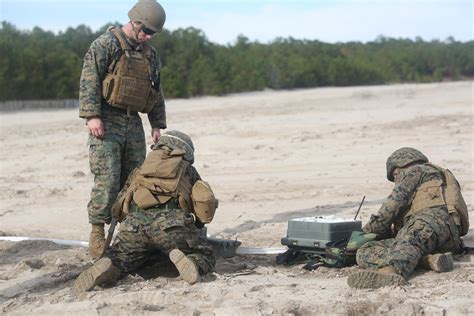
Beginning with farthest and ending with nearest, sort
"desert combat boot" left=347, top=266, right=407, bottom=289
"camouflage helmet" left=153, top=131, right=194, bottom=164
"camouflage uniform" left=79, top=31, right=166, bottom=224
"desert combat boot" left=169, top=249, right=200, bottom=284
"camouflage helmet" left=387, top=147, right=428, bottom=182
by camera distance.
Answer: "camouflage uniform" left=79, top=31, right=166, bottom=224 → "camouflage helmet" left=387, top=147, right=428, bottom=182 → "camouflage helmet" left=153, top=131, right=194, bottom=164 → "desert combat boot" left=169, top=249, right=200, bottom=284 → "desert combat boot" left=347, top=266, right=407, bottom=289

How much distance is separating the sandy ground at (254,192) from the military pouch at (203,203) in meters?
0.41

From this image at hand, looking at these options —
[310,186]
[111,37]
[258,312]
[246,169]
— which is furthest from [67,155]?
[258,312]

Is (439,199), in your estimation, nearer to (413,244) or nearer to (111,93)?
(413,244)

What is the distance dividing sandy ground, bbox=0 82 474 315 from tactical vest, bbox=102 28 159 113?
1.28 meters

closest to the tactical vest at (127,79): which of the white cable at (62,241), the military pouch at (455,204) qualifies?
the white cable at (62,241)

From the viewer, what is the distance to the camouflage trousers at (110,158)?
6.43 m

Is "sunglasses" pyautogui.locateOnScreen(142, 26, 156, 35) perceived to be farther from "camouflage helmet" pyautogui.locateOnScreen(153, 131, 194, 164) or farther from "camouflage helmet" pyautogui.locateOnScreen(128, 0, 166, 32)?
"camouflage helmet" pyautogui.locateOnScreen(153, 131, 194, 164)

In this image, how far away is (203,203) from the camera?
5.75 metres

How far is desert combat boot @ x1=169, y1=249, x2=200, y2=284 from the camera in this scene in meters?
5.43

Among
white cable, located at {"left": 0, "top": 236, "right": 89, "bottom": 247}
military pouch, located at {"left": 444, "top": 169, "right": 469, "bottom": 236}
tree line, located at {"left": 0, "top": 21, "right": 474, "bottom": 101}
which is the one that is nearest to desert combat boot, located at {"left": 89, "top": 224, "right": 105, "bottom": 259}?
white cable, located at {"left": 0, "top": 236, "right": 89, "bottom": 247}

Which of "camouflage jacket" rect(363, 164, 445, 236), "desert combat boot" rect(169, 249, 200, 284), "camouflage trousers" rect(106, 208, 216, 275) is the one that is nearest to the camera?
"desert combat boot" rect(169, 249, 200, 284)

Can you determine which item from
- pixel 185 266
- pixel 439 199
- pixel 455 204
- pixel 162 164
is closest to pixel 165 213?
pixel 162 164

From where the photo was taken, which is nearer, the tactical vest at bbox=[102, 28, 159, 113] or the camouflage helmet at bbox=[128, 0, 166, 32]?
the camouflage helmet at bbox=[128, 0, 166, 32]

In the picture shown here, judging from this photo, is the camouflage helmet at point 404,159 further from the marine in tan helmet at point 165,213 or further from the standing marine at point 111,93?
the standing marine at point 111,93
